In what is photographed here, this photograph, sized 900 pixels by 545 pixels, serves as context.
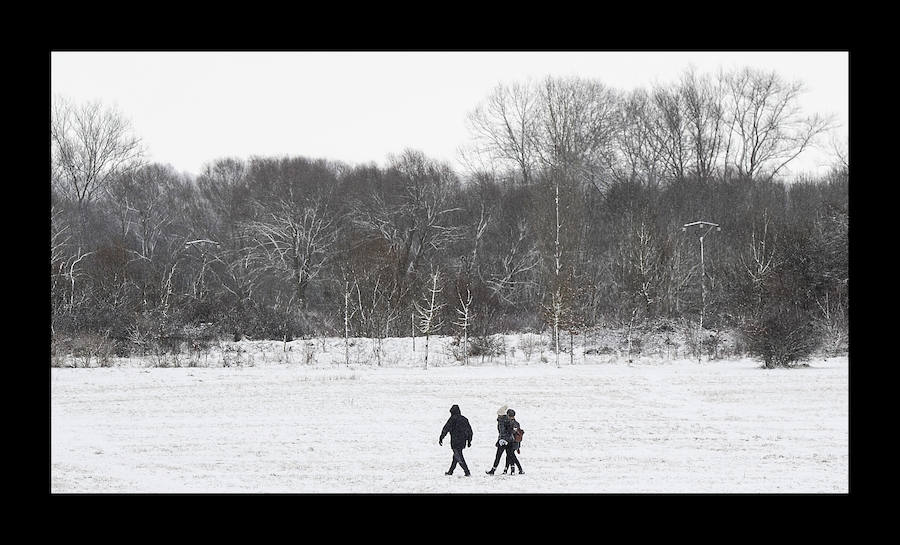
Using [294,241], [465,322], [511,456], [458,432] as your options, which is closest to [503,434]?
[511,456]

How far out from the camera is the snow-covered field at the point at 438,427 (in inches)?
600

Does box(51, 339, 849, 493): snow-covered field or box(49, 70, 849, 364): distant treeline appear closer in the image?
box(51, 339, 849, 493): snow-covered field

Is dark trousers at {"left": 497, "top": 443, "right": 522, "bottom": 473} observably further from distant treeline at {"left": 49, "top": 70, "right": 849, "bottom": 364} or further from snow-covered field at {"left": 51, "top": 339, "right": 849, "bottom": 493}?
distant treeline at {"left": 49, "top": 70, "right": 849, "bottom": 364}

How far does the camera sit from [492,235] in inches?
2041

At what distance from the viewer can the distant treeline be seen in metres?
37.3

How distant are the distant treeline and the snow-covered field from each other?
Result: 16.2ft

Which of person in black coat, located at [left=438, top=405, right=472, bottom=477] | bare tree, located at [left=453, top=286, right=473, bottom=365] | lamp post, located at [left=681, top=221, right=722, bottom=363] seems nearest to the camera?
person in black coat, located at [left=438, top=405, right=472, bottom=477]

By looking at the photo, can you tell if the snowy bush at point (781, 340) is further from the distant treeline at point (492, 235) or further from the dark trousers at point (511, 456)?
the dark trousers at point (511, 456)

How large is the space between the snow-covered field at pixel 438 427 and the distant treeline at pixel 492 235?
4.93 meters

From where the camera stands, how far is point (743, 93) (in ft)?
213

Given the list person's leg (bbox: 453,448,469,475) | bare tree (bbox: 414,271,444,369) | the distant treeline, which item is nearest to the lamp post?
the distant treeline

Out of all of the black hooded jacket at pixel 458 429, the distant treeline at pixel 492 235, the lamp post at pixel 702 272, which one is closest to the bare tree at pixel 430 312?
the distant treeline at pixel 492 235

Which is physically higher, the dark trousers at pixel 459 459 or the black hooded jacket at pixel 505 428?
the black hooded jacket at pixel 505 428
